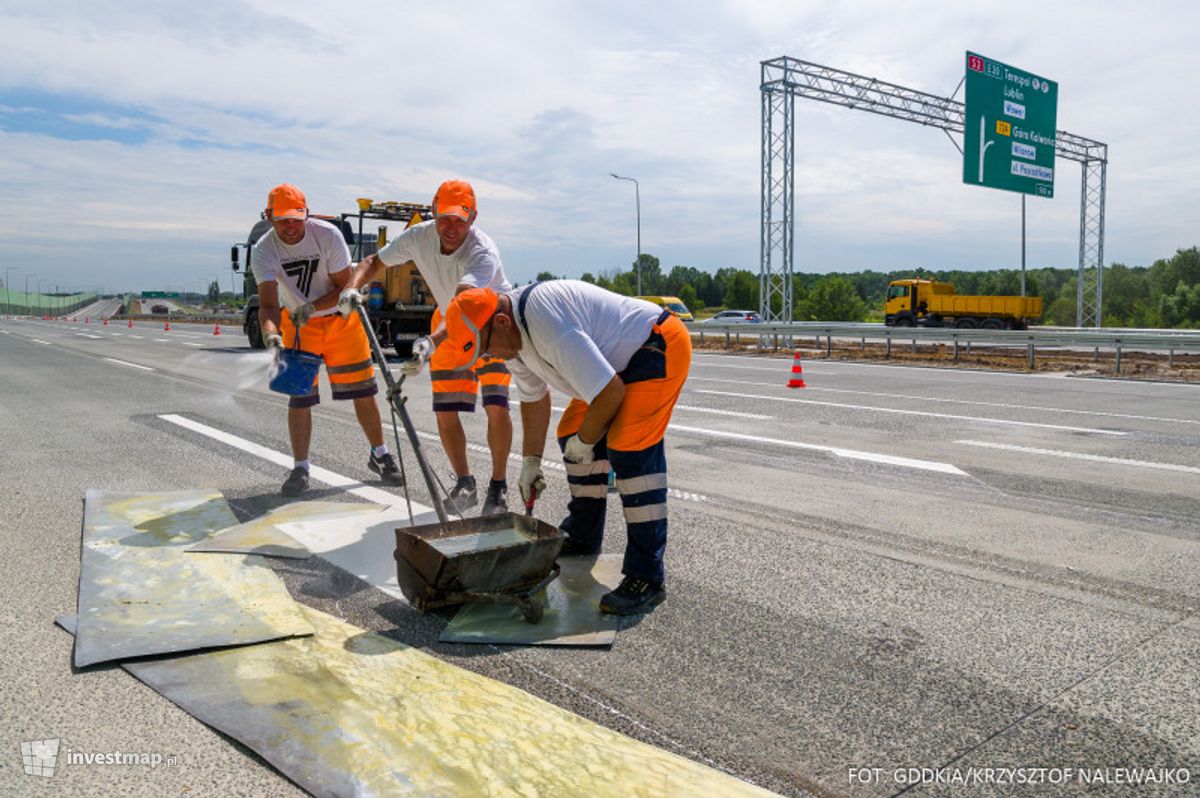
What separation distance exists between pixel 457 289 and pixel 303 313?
1404 millimetres

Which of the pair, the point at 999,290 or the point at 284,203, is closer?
the point at 284,203

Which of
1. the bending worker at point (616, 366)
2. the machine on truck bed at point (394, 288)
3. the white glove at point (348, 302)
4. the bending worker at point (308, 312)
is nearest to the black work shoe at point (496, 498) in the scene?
the bending worker at point (308, 312)

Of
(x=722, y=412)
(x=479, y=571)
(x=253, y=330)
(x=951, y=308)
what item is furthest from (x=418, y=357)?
(x=951, y=308)

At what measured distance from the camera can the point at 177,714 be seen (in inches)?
103

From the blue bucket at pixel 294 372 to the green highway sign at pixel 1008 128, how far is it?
66.9 feet

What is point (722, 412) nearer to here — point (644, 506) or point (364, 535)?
point (364, 535)

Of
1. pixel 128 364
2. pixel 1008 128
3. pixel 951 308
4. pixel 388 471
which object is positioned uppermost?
pixel 1008 128

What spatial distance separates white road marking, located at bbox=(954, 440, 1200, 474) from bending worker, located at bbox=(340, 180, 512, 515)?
4.75m

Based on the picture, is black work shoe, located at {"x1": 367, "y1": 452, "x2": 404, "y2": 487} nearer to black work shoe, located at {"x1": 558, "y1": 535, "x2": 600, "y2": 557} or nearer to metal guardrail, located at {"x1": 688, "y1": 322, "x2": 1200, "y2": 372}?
black work shoe, located at {"x1": 558, "y1": 535, "x2": 600, "y2": 557}

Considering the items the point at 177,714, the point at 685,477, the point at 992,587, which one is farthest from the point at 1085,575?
the point at 177,714

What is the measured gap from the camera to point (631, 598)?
138 inches

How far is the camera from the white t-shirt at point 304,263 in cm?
572

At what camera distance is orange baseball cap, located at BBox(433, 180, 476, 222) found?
482cm

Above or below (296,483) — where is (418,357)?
above
